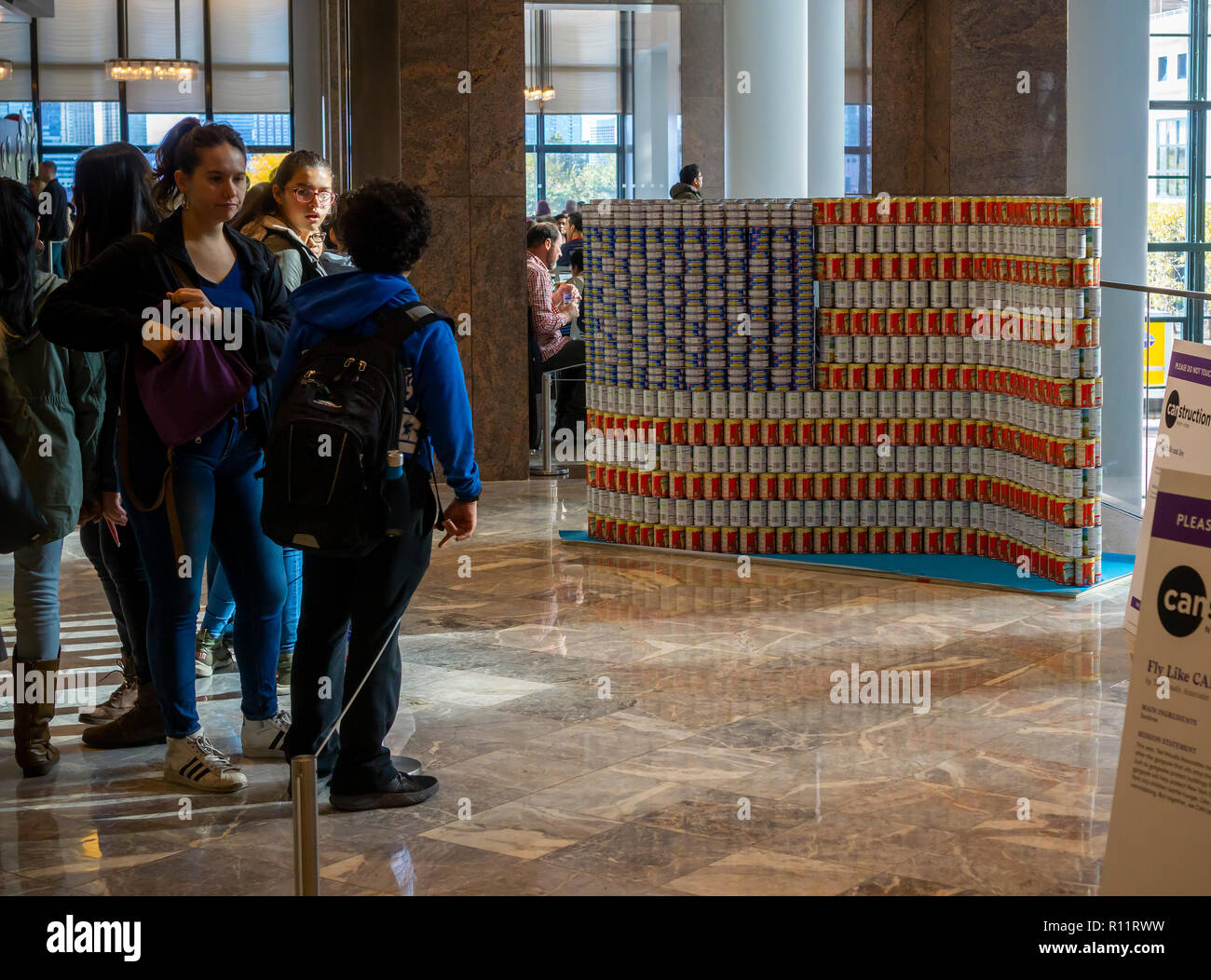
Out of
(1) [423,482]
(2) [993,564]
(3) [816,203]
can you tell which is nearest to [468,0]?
(3) [816,203]

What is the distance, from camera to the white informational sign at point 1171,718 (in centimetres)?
245

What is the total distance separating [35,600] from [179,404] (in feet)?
2.94

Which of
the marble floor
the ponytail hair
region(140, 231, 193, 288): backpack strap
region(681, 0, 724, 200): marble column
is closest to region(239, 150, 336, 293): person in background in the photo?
the ponytail hair

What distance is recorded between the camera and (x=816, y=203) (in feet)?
26.6

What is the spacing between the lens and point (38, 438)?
4504 mm

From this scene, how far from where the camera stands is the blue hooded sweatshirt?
4.12 meters

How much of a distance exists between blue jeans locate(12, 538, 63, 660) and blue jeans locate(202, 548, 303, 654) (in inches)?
25.5

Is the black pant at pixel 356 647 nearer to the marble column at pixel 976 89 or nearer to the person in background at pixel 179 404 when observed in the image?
the person in background at pixel 179 404

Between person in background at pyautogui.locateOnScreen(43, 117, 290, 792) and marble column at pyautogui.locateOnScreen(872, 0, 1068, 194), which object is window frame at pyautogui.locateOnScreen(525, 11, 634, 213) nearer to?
marble column at pyautogui.locateOnScreen(872, 0, 1068, 194)

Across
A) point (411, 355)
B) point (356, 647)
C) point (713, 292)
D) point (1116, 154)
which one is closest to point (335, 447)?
point (411, 355)

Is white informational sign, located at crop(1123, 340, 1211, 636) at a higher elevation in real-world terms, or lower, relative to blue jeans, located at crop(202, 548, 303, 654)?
higher

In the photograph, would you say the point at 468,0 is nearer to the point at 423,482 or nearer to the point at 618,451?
the point at 618,451

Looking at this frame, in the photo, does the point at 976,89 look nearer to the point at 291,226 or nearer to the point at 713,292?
the point at 713,292
